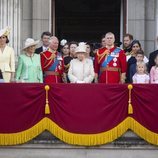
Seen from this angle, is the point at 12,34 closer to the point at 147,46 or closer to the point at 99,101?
the point at 147,46

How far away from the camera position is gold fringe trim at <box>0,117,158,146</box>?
32.8 ft

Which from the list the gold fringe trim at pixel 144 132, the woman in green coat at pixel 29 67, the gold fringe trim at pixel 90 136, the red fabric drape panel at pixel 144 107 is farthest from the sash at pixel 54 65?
the gold fringe trim at pixel 144 132

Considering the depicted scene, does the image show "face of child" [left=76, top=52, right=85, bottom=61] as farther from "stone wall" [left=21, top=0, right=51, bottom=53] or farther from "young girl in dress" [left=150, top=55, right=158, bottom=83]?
"stone wall" [left=21, top=0, right=51, bottom=53]

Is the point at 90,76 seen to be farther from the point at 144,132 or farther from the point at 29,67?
the point at 144,132

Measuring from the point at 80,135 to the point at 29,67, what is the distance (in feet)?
5.60

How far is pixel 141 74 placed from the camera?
11094 mm

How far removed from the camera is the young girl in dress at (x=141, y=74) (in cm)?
1105

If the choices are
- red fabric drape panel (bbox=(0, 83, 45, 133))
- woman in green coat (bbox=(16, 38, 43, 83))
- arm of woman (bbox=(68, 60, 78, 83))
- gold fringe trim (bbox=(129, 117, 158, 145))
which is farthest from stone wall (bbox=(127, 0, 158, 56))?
red fabric drape panel (bbox=(0, 83, 45, 133))

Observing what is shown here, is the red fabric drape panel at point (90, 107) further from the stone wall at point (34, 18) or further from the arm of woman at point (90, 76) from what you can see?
the stone wall at point (34, 18)

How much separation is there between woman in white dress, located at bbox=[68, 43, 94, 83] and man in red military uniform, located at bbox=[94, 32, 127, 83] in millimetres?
315

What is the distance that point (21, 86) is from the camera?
33.3 ft

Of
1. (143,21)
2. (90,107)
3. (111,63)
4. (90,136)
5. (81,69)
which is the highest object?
(143,21)

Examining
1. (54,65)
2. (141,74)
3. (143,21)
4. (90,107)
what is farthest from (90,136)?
(143,21)

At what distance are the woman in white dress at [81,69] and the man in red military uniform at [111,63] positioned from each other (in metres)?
0.32
